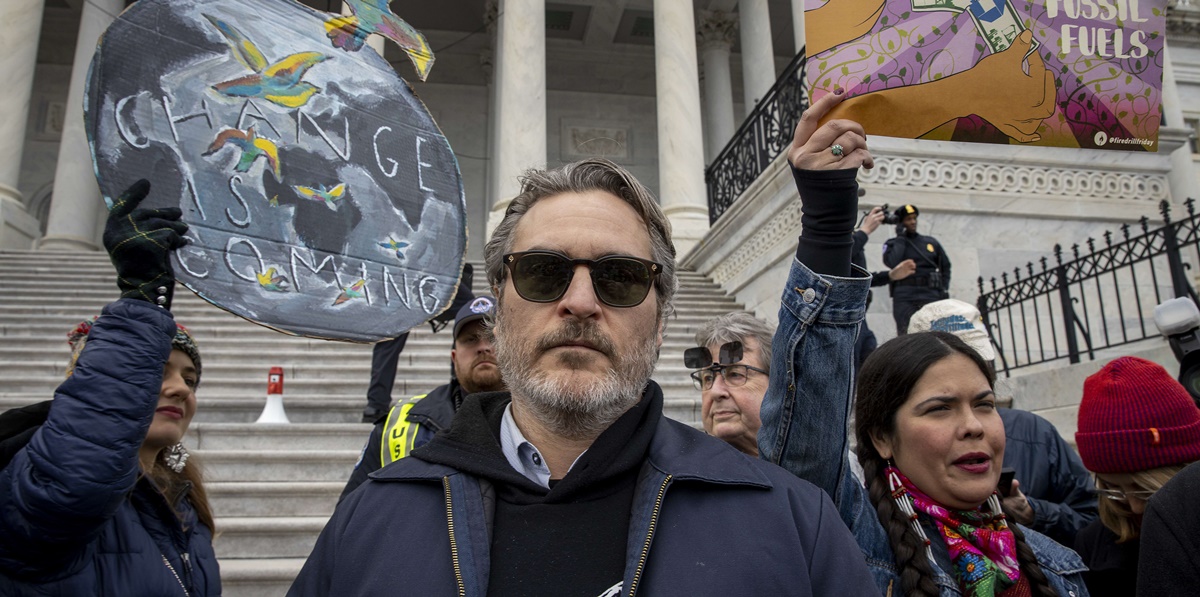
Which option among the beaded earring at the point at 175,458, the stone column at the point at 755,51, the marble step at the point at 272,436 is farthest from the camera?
the stone column at the point at 755,51

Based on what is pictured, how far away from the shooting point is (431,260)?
10.0 ft

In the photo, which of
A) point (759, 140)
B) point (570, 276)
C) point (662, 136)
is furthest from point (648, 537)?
point (662, 136)

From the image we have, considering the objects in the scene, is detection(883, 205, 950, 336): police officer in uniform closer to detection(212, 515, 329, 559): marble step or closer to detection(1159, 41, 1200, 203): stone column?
detection(212, 515, 329, 559): marble step

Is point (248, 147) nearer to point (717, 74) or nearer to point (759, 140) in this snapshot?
point (759, 140)

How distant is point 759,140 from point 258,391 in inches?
335

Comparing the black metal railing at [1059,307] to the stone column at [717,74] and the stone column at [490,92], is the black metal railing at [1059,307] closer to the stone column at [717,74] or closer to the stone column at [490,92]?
the stone column at [717,74]

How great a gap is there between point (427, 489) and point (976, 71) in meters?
1.54

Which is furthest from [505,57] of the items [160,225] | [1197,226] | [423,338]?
[160,225]

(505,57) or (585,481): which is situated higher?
(505,57)

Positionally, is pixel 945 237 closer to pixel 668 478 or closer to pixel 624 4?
pixel 668 478

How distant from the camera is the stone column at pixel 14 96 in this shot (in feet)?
47.6

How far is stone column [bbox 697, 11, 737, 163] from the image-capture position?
20578mm

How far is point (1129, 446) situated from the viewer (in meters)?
2.21

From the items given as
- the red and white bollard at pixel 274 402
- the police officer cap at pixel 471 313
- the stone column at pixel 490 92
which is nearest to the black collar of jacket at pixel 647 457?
the police officer cap at pixel 471 313
